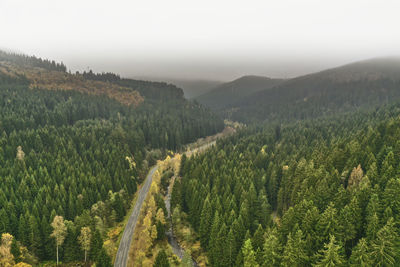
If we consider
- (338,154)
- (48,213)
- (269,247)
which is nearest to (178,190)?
(48,213)

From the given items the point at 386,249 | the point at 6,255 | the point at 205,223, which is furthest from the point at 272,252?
the point at 6,255

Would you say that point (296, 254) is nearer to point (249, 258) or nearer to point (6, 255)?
point (249, 258)

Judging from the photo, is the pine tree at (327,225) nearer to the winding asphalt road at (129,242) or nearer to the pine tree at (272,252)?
the pine tree at (272,252)

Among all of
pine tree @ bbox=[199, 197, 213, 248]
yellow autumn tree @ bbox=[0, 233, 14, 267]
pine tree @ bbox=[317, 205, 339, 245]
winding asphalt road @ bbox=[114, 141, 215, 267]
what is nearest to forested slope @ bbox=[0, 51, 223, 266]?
yellow autumn tree @ bbox=[0, 233, 14, 267]

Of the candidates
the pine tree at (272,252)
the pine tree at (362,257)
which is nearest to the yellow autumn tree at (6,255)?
the pine tree at (272,252)

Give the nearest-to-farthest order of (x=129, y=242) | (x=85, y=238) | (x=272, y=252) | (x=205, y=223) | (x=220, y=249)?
(x=272, y=252) → (x=220, y=249) → (x=85, y=238) → (x=205, y=223) → (x=129, y=242)

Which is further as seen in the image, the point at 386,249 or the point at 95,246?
the point at 95,246

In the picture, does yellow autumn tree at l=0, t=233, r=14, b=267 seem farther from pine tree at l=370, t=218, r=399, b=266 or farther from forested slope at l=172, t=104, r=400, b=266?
pine tree at l=370, t=218, r=399, b=266

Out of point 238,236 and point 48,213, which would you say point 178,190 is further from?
point 48,213
